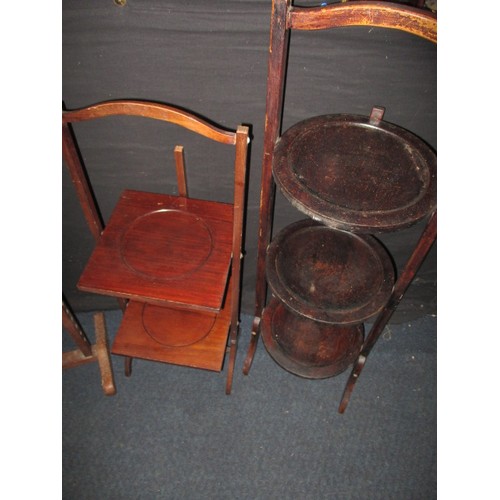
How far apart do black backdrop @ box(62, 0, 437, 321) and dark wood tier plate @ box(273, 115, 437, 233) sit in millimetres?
194

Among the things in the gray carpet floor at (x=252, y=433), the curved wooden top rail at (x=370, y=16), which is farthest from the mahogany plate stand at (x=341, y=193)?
the gray carpet floor at (x=252, y=433)

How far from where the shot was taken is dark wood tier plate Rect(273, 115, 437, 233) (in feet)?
3.21

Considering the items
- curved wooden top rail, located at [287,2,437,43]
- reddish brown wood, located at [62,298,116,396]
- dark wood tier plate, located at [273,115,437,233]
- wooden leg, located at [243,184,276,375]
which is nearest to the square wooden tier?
wooden leg, located at [243,184,276,375]

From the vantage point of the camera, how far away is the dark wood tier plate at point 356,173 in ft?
3.21

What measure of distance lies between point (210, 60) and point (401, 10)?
595 millimetres

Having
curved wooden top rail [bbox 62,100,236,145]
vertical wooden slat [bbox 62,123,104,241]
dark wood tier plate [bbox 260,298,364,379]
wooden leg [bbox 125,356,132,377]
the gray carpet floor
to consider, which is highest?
curved wooden top rail [bbox 62,100,236,145]

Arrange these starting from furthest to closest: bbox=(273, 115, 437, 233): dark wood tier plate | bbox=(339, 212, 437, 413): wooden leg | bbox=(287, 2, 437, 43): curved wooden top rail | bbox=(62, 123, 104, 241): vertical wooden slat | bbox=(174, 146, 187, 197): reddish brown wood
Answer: bbox=(174, 146, 187, 197): reddish brown wood, bbox=(62, 123, 104, 241): vertical wooden slat, bbox=(339, 212, 437, 413): wooden leg, bbox=(273, 115, 437, 233): dark wood tier plate, bbox=(287, 2, 437, 43): curved wooden top rail

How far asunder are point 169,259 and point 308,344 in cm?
68

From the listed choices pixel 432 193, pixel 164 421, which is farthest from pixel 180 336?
pixel 432 193

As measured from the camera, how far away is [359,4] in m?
0.85

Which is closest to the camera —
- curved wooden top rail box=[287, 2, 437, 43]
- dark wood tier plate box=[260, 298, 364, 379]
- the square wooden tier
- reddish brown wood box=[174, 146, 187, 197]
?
curved wooden top rail box=[287, 2, 437, 43]

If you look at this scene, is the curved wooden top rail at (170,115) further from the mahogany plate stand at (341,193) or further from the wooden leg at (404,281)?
the wooden leg at (404,281)

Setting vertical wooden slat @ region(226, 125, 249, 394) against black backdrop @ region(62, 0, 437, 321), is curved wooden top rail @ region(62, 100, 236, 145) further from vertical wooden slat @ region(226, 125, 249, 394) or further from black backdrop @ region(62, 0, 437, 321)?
black backdrop @ region(62, 0, 437, 321)

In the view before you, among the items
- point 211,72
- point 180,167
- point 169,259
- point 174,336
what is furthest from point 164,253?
point 211,72
